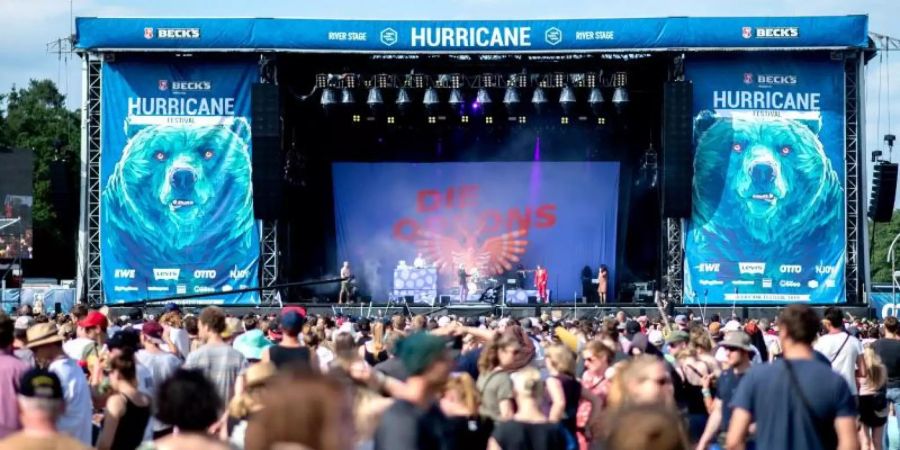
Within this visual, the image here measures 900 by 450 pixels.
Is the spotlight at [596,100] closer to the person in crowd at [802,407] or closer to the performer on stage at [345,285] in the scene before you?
the performer on stage at [345,285]

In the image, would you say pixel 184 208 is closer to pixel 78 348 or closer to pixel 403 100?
pixel 403 100

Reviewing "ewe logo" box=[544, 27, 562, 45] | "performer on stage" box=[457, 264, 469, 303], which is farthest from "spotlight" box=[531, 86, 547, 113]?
"performer on stage" box=[457, 264, 469, 303]

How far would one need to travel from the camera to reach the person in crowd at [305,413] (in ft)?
12.1

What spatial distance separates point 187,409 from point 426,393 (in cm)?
141

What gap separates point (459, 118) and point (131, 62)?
23.1 feet

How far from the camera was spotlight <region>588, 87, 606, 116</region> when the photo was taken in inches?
1209

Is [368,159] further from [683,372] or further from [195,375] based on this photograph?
[195,375]

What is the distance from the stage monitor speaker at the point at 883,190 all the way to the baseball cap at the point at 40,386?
27.2 m

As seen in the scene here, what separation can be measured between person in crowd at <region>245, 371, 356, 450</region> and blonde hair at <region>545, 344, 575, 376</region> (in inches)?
178

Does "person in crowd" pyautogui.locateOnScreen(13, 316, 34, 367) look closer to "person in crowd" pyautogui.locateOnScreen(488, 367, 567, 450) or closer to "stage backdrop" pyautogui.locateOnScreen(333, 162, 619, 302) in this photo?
"person in crowd" pyautogui.locateOnScreen(488, 367, 567, 450)

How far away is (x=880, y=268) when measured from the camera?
10531 centimetres

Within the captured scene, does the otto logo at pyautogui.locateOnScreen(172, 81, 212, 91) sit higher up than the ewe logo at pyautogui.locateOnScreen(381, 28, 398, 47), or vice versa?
the ewe logo at pyautogui.locateOnScreen(381, 28, 398, 47)

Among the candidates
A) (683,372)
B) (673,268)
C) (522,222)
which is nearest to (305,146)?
(522,222)

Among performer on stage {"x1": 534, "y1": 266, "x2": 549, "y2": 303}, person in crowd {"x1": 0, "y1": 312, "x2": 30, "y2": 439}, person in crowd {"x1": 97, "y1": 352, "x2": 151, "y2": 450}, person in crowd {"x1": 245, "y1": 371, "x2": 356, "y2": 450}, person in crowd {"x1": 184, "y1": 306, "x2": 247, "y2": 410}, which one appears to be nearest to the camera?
person in crowd {"x1": 245, "y1": 371, "x2": 356, "y2": 450}
